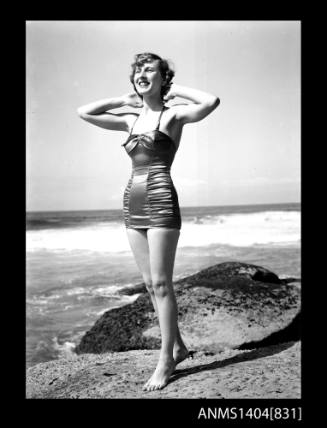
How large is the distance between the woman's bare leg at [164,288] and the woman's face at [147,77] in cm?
111

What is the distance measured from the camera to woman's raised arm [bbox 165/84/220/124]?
3547 millimetres

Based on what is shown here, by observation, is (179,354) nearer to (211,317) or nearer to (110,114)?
(211,317)

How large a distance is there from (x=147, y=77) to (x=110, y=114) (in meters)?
0.47

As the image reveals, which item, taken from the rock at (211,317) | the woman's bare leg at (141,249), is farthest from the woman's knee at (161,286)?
the rock at (211,317)

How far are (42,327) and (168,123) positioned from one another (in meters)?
4.05

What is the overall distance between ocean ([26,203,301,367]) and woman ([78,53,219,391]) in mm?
2009

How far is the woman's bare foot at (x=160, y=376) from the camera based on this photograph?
3.62 m

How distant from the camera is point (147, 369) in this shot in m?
4.01

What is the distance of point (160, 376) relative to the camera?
3666mm

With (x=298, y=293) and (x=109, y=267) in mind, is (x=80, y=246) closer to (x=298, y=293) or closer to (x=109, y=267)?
(x=109, y=267)

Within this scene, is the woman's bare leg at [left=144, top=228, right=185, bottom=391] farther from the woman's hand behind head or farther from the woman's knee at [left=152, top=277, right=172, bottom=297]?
the woman's hand behind head

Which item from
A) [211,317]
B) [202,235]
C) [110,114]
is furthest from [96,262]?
[110,114]

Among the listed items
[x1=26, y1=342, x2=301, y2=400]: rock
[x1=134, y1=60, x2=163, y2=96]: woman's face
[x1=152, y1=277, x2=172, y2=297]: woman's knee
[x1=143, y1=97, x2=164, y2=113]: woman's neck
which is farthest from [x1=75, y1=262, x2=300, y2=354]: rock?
[x1=134, y1=60, x2=163, y2=96]: woman's face

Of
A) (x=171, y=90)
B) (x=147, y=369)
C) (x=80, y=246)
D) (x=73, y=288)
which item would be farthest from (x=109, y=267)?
(x=171, y=90)
